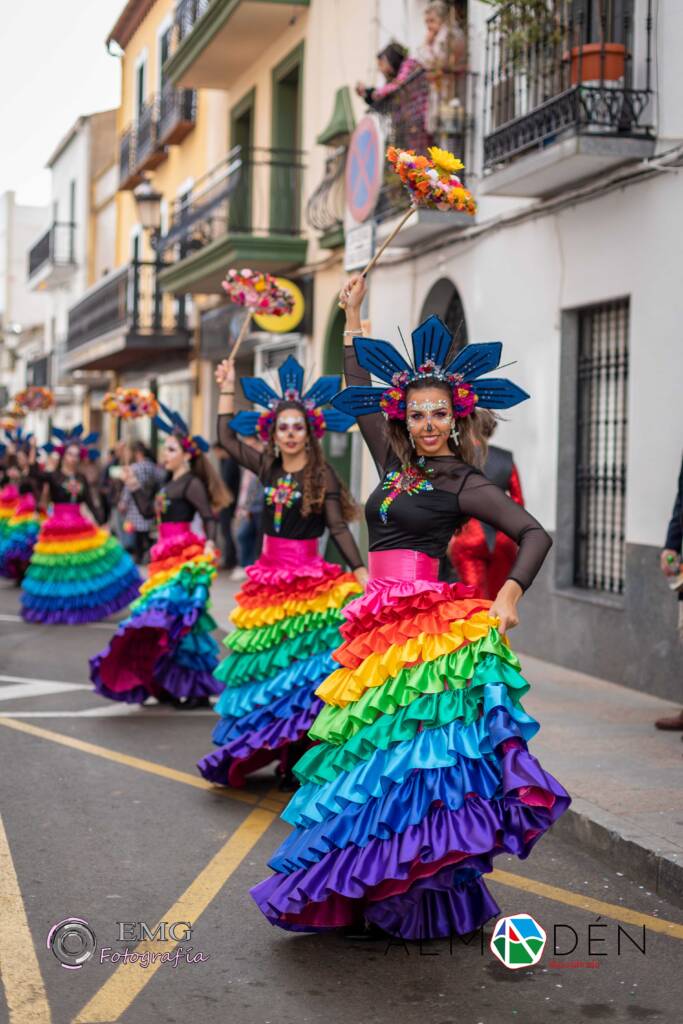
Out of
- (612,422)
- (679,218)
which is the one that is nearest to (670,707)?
(612,422)

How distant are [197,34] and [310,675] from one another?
15.9 m

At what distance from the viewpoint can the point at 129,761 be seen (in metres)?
7.73

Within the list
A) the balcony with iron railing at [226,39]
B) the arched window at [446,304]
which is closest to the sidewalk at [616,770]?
the arched window at [446,304]

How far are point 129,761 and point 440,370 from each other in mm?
3617

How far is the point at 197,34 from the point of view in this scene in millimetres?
20500

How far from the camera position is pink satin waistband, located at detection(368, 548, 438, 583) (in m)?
5.00

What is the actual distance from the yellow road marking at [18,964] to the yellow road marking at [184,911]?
151 millimetres

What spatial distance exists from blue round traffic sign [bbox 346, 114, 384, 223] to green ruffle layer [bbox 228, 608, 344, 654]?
862cm

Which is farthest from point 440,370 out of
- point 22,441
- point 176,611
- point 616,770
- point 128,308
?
point 128,308

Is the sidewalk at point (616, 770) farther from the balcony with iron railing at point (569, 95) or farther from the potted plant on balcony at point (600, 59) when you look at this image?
the potted plant on balcony at point (600, 59)

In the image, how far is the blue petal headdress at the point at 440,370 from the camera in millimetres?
5035

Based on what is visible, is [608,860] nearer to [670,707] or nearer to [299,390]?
[299,390]

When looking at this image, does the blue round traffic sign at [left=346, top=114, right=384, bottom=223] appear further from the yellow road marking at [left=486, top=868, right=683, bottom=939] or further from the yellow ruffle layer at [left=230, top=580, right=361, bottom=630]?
the yellow road marking at [left=486, top=868, right=683, bottom=939]

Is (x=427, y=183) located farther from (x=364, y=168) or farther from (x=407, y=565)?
(x=364, y=168)
